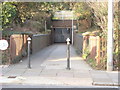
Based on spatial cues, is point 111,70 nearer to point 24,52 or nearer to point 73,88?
point 73,88

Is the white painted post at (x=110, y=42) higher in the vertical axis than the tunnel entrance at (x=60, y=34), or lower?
higher

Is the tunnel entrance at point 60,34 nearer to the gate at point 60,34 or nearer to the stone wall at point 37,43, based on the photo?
the gate at point 60,34

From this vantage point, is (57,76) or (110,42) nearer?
(57,76)

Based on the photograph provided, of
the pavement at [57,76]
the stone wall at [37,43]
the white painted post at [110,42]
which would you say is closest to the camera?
the pavement at [57,76]

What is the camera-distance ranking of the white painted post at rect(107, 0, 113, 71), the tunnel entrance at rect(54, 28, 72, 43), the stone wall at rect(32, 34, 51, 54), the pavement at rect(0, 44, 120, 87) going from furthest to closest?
the tunnel entrance at rect(54, 28, 72, 43) → the stone wall at rect(32, 34, 51, 54) → the white painted post at rect(107, 0, 113, 71) → the pavement at rect(0, 44, 120, 87)

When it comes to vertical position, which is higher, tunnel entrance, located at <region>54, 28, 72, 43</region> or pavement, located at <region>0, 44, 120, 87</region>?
pavement, located at <region>0, 44, 120, 87</region>

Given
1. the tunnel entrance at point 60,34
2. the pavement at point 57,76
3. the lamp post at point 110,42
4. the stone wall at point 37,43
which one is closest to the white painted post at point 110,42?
the lamp post at point 110,42

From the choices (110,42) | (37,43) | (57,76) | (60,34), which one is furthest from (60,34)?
(57,76)

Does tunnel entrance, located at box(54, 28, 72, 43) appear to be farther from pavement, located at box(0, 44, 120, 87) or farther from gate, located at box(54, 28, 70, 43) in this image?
pavement, located at box(0, 44, 120, 87)

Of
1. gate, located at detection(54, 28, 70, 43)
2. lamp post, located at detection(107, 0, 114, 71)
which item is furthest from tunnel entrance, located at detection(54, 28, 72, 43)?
lamp post, located at detection(107, 0, 114, 71)

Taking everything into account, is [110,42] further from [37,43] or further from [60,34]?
[60,34]

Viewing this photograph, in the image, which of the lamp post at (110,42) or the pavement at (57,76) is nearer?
the pavement at (57,76)

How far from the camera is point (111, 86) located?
31.1 ft

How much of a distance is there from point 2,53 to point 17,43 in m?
1.65
